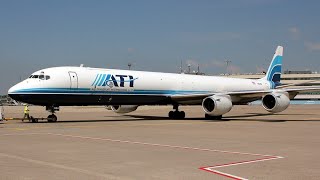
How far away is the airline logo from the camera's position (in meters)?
28.8

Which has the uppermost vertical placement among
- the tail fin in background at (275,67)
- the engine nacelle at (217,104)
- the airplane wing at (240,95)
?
the tail fin in background at (275,67)

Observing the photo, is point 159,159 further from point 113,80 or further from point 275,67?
point 275,67

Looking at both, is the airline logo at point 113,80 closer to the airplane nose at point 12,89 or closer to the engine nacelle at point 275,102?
the airplane nose at point 12,89

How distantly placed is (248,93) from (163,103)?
6.70m

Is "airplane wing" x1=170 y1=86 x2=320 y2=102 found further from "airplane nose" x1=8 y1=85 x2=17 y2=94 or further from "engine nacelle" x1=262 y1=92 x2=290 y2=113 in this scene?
"airplane nose" x1=8 y1=85 x2=17 y2=94

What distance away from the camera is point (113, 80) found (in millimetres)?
29547

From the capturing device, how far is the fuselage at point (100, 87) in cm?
2681

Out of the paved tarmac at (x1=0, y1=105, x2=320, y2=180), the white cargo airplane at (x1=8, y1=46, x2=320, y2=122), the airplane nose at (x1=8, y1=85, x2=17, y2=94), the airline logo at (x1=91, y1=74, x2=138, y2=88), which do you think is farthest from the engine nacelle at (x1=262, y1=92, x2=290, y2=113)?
the airplane nose at (x1=8, y1=85, x2=17, y2=94)

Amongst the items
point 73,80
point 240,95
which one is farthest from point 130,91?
point 240,95

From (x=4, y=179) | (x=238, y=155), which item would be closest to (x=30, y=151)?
(x=4, y=179)

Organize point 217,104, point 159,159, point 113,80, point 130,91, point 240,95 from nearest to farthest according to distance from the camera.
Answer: point 159,159 < point 113,80 < point 217,104 < point 130,91 < point 240,95

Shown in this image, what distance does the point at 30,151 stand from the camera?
12.1m

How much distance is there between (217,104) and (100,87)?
8.14m

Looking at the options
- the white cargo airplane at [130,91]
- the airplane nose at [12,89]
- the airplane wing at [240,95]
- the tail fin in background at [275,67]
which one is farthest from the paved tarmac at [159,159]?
the tail fin in background at [275,67]
